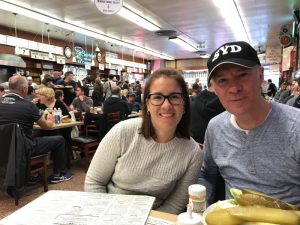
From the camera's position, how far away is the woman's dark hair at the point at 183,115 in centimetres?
168

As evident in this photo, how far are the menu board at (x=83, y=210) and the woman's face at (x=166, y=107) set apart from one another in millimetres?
573

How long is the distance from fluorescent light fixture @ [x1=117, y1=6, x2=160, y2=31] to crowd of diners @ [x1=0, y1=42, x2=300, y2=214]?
19.5 feet

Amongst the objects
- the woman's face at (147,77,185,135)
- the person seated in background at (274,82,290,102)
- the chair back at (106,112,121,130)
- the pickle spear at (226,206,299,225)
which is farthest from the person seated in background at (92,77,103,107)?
the pickle spear at (226,206,299,225)

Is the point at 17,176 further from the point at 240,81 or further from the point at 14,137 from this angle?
the point at 240,81

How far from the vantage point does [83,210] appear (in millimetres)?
1049

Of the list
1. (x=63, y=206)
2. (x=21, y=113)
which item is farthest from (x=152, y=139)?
(x=21, y=113)

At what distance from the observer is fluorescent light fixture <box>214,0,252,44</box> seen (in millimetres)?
7090

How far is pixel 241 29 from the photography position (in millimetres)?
10367

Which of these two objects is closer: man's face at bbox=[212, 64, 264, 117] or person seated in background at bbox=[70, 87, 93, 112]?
man's face at bbox=[212, 64, 264, 117]

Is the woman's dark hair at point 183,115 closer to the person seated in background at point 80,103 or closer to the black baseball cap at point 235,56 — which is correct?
the black baseball cap at point 235,56

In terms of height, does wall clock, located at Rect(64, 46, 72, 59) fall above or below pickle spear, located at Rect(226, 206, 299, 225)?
above

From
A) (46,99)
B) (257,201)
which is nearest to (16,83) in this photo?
(46,99)

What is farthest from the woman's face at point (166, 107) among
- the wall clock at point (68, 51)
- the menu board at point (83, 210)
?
the wall clock at point (68, 51)

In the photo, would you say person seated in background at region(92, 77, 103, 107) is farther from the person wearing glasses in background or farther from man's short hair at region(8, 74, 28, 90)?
the person wearing glasses in background
